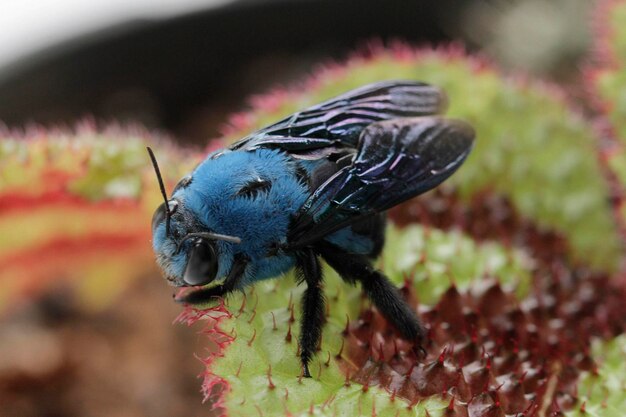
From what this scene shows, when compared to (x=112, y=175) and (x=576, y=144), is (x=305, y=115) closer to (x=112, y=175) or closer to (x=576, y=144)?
(x=112, y=175)

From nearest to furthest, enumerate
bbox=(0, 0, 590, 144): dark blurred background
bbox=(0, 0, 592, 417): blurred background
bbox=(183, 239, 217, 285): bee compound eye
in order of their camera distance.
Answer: bbox=(183, 239, 217, 285): bee compound eye → bbox=(0, 0, 592, 417): blurred background → bbox=(0, 0, 590, 144): dark blurred background

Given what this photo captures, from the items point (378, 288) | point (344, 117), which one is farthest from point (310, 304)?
point (344, 117)

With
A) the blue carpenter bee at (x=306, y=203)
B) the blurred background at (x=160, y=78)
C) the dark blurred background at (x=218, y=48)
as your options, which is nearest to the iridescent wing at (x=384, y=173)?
the blue carpenter bee at (x=306, y=203)

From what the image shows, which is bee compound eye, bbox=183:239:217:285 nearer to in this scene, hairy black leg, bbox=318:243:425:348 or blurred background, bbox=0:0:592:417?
hairy black leg, bbox=318:243:425:348

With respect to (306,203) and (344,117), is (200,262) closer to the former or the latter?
(306,203)

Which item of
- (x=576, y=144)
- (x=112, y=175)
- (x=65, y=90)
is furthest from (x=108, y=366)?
(x=576, y=144)

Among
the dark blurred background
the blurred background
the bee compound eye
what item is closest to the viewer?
the bee compound eye

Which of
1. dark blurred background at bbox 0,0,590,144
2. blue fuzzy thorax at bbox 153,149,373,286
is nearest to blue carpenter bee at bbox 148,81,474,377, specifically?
blue fuzzy thorax at bbox 153,149,373,286
